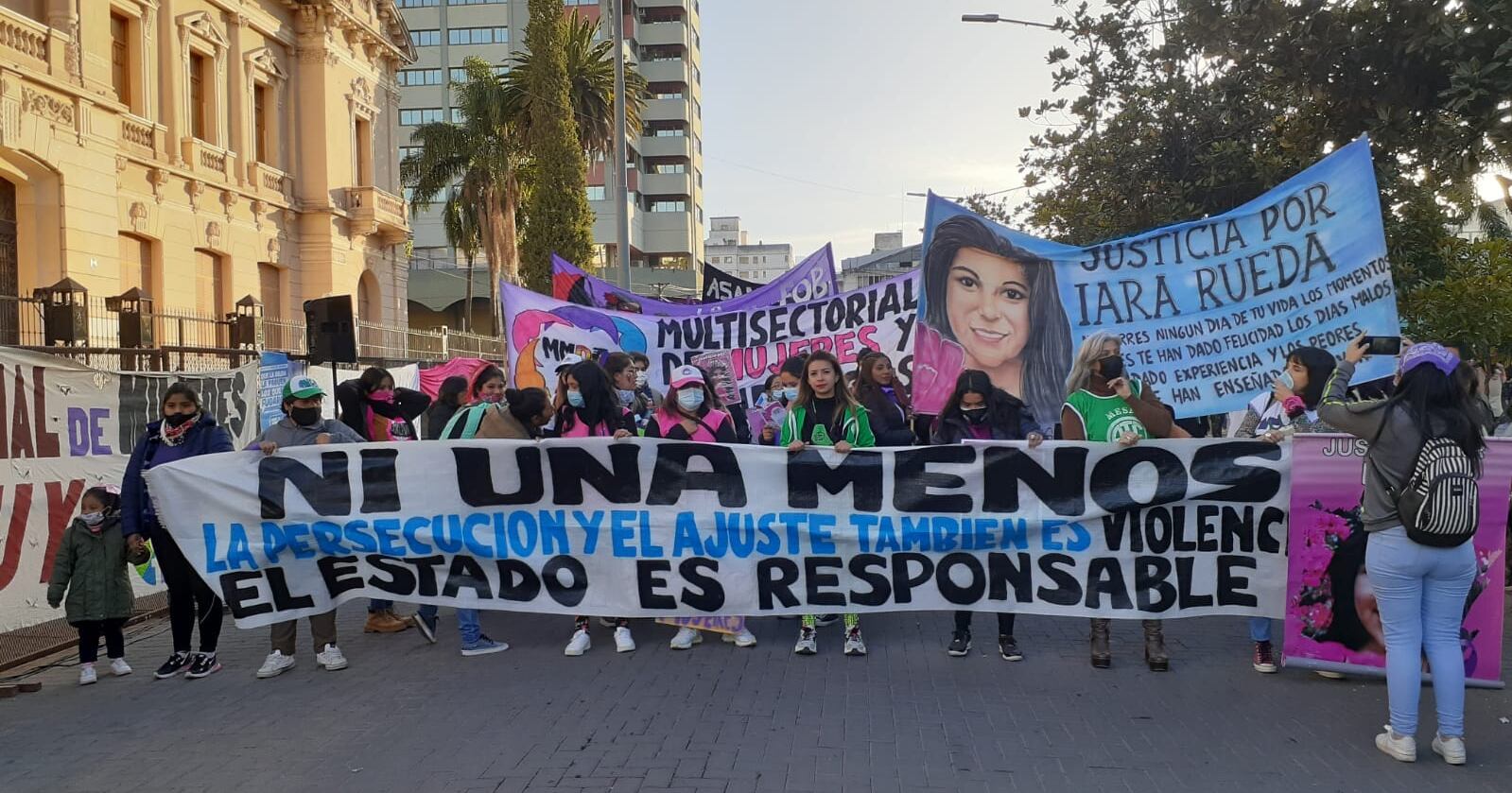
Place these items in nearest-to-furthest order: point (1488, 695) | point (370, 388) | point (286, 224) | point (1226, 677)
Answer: point (1488, 695), point (1226, 677), point (370, 388), point (286, 224)

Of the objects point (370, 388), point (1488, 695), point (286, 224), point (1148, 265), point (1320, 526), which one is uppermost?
point (286, 224)

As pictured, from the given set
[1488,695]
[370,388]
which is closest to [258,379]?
[370,388]

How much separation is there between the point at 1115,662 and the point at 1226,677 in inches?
23.9

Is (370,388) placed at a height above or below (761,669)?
above

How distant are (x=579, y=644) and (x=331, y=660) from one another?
147 cm

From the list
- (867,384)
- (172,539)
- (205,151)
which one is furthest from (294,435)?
(205,151)

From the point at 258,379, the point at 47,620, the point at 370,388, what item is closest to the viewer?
the point at 47,620

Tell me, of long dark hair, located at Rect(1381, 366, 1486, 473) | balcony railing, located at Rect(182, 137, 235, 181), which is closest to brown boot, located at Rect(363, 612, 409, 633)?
long dark hair, located at Rect(1381, 366, 1486, 473)

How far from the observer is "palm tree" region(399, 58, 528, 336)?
38531mm

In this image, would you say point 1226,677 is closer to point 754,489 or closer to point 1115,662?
point 1115,662

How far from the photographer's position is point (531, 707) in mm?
5707

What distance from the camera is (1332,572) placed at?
588 cm

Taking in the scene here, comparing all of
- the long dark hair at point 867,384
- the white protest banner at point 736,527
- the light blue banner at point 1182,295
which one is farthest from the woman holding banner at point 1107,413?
the long dark hair at point 867,384

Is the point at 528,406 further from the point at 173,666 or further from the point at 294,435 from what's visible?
the point at 173,666
